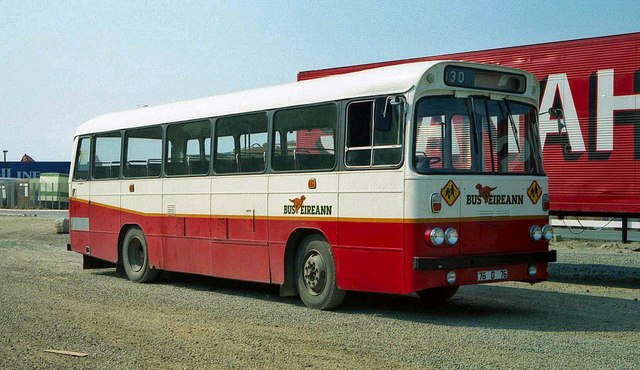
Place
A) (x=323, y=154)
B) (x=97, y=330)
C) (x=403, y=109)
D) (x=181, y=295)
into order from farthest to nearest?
(x=181, y=295), (x=323, y=154), (x=403, y=109), (x=97, y=330)

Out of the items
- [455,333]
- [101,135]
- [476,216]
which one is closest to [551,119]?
[476,216]

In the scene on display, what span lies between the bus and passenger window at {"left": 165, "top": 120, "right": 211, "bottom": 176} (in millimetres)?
30

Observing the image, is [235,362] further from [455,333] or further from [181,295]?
[181,295]

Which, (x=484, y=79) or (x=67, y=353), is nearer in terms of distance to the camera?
(x=67, y=353)

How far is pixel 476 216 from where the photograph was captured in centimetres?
1034

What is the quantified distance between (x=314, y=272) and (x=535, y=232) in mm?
2787

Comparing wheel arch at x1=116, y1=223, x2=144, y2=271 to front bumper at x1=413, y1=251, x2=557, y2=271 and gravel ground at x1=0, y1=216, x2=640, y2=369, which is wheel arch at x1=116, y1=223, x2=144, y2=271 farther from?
front bumper at x1=413, y1=251, x2=557, y2=271

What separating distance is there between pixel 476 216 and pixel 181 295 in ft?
15.5

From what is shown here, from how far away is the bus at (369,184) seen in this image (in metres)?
10.0

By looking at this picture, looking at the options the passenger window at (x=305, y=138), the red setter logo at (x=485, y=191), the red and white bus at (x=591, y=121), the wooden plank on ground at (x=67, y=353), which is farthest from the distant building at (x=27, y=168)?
the wooden plank on ground at (x=67, y=353)

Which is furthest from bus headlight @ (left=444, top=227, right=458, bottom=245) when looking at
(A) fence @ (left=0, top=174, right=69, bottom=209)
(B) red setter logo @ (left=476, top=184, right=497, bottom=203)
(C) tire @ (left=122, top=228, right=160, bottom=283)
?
(A) fence @ (left=0, top=174, right=69, bottom=209)

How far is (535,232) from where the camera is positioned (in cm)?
1101

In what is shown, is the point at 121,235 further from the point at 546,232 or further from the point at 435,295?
the point at 546,232

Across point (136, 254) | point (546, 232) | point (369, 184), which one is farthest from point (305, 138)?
point (136, 254)
